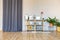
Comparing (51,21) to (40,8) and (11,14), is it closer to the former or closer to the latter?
(40,8)

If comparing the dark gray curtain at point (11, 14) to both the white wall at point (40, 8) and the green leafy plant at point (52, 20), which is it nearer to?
the white wall at point (40, 8)

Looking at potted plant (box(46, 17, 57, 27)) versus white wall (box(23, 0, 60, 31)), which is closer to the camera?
potted plant (box(46, 17, 57, 27))

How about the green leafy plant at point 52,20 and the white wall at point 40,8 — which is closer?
the green leafy plant at point 52,20

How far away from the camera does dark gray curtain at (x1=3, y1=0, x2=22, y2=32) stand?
755 centimetres

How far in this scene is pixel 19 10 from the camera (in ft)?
24.9

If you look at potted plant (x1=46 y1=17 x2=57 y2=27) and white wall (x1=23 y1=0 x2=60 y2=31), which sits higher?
white wall (x1=23 y1=0 x2=60 y2=31)

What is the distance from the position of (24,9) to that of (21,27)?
3.18 ft

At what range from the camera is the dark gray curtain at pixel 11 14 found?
297 inches

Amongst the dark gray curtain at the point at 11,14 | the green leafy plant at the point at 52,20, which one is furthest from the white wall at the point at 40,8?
the dark gray curtain at the point at 11,14

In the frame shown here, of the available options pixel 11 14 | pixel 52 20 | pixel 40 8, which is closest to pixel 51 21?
pixel 52 20

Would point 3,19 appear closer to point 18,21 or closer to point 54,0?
point 18,21

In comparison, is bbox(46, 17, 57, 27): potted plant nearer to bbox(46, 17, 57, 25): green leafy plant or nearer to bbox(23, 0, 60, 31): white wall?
bbox(46, 17, 57, 25): green leafy plant

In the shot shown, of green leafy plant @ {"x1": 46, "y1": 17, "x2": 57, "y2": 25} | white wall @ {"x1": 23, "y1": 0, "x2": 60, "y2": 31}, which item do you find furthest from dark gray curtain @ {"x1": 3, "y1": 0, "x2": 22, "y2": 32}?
green leafy plant @ {"x1": 46, "y1": 17, "x2": 57, "y2": 25}

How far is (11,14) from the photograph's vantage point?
24.9 feet
